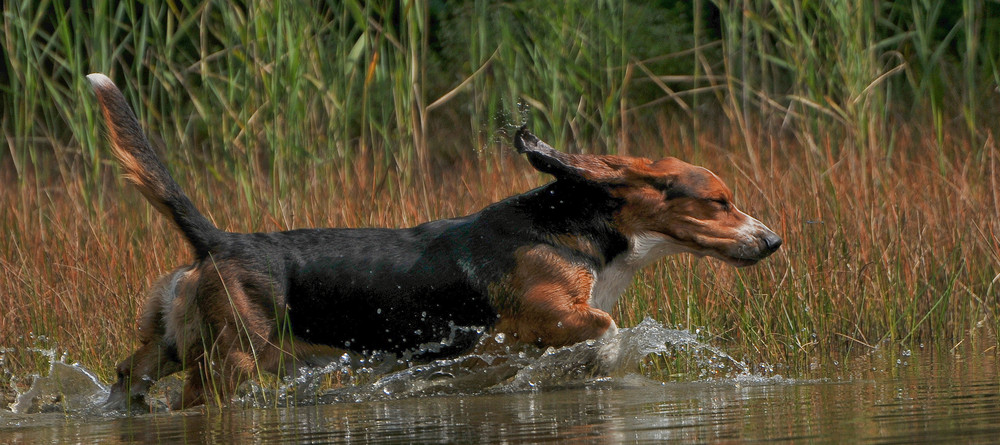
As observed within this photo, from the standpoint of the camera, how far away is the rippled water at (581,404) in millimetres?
3766

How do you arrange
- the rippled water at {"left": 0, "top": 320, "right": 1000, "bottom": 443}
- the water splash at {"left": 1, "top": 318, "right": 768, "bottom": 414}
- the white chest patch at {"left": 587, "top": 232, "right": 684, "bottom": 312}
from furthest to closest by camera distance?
the white chest patch at {"left": 587, "top": 232, "right": 684, "bottom": 312} → the water splash at {"left": 1, "top": 318, "right": 768, "bottom": 414} → the rippled water at {"left": 0, "top": 320, "right": 1000, "bottom": 443}

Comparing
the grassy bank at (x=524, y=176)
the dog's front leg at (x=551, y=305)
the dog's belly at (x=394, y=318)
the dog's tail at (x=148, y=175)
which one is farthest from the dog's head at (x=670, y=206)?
the dog's tail at (x=148, y=175)

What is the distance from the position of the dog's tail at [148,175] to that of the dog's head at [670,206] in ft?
4.70

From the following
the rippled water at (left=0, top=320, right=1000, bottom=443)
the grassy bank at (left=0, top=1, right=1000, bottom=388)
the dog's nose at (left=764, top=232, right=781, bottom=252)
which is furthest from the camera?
the grassy bank at (left=0, top=1, right=1000, bottom=388)

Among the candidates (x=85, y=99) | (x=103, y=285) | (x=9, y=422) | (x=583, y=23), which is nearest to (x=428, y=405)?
(x=9, y=422)

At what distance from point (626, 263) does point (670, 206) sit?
324 mm

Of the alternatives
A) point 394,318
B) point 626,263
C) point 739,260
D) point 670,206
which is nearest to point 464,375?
point 394,318

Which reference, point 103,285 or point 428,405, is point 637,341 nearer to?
point 428,405

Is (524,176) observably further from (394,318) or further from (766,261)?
(394,318)

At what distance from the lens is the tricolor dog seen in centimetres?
527

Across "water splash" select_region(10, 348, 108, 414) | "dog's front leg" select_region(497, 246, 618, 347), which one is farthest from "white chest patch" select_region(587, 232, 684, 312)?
"water splash" select_region(10, 348, 108, 414)

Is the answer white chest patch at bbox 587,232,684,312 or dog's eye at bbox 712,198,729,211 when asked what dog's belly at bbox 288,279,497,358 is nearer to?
white chest patch at bbox 587,232,684,312

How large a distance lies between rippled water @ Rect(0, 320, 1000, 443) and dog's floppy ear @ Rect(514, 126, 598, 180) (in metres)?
0.76

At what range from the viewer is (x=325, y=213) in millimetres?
7754
